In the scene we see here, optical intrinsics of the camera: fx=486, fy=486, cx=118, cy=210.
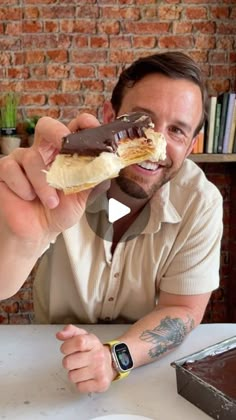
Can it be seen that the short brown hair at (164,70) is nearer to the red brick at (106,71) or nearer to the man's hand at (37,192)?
the man's hand at (37,192)

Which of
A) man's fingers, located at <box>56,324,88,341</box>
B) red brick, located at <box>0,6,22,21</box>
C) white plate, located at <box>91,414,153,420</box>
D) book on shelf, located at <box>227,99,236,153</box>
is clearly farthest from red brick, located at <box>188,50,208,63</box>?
white plate, located at <box>91,414,153,420</box>

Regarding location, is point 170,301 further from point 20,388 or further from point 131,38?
point 131,38

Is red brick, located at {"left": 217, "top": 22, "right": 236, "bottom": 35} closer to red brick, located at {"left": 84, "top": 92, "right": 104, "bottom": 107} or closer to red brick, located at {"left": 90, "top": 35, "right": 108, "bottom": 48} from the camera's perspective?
red brick, located at {"left": 90, "top": 35, "right": 108, "bottom": 48}

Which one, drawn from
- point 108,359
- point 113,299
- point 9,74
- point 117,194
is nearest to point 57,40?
point 9,74

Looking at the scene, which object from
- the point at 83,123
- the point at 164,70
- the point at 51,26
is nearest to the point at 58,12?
the point at 51,26

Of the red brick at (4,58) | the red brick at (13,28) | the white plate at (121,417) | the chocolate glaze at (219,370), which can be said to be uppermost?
the red brick at (13,28)
